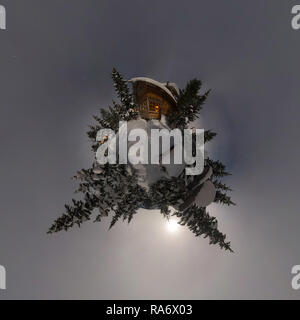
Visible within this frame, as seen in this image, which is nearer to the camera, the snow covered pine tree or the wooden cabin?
the snow covered pine tree

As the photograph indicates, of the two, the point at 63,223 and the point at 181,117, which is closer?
the point at 63,223

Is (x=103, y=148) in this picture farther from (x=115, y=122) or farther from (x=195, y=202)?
(x=195, y=202)

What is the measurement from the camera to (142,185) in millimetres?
9258

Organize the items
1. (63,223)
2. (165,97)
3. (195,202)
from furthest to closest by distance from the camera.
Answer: (165,97)
(195,202)
(63,223)

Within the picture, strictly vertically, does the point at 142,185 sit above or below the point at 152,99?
below

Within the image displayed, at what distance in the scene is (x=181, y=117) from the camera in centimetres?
991

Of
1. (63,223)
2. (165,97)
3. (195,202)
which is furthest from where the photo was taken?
(165,97)

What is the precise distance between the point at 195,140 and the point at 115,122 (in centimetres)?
322

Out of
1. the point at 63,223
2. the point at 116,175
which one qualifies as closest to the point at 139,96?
the point at 116,175

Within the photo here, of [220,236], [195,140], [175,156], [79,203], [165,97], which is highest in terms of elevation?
[165,97]

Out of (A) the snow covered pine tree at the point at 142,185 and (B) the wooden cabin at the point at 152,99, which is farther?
(B) the wooden cabin at the point at 152,99

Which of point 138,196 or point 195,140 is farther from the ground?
point 195,140

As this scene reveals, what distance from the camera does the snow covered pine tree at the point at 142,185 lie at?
343 inches

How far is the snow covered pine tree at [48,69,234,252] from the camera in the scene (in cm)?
872
